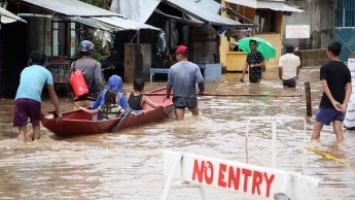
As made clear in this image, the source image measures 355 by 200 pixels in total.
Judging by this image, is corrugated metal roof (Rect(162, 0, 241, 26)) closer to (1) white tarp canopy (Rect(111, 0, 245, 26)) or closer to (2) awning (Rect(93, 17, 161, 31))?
(1) white tarp canopy (Rect(111, 0, 245, 26))

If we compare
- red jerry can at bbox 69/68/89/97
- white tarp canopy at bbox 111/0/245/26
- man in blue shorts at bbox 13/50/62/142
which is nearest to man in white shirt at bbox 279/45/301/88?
white tarp canopy at bbox 111/0/245/26

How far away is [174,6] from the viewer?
28.2m

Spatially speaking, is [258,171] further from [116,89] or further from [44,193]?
[116,89]

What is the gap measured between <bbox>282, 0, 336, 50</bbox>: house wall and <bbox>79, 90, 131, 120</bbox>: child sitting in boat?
2794 centimetres

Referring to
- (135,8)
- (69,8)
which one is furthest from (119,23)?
(135,8)

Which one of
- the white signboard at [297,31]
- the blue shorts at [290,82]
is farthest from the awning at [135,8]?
the white signboard at [297,31]

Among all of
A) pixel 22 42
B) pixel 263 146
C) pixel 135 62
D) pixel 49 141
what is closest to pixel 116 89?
pixel 49 141

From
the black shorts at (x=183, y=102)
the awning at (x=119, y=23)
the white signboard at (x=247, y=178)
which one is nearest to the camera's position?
the white signboard at (x=247, y=178)

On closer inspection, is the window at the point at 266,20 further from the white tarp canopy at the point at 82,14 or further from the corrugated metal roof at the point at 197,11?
the white tarp canopy at the point at 82,14

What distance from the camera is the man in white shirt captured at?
78.9 feet

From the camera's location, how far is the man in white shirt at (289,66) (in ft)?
78.9

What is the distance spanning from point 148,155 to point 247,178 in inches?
276

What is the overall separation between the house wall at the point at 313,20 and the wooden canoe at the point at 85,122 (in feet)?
87.1

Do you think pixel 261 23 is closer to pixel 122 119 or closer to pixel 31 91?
pixel 122 119
